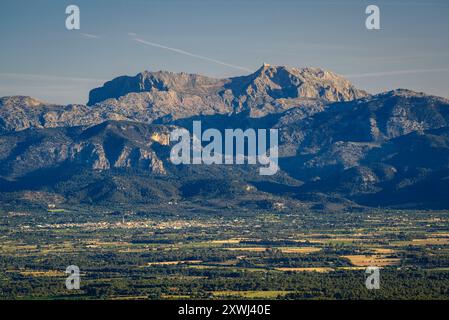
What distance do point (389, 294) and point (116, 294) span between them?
4457 cm

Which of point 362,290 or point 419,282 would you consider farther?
point 419,282

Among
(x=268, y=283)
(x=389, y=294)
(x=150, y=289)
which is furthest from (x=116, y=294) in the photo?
(x=389, y=294)
